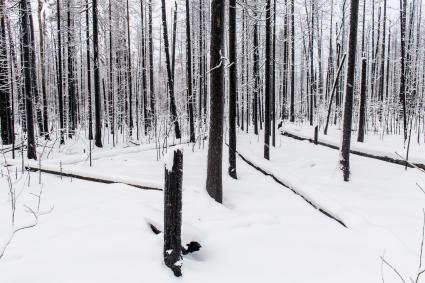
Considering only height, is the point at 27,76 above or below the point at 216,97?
above

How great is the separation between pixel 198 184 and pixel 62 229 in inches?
146

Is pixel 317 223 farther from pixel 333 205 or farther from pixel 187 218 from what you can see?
pixel 187 218

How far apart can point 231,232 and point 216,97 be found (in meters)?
2.51

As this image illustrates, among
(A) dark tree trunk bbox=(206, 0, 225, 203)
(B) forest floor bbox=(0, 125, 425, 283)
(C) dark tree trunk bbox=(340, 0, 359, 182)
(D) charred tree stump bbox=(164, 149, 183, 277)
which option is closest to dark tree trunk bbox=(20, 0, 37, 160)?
(B) forest floor bbox=(0, 125, 425, 283)

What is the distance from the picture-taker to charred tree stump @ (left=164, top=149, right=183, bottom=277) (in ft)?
11.0

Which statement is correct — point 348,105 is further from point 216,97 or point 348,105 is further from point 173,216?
point 173,216

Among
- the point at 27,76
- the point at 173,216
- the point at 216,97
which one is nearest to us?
the point at 173,216

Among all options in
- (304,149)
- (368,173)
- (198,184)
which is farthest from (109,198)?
(304,149)

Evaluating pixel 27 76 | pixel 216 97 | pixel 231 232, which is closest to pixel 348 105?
pixel 216 97

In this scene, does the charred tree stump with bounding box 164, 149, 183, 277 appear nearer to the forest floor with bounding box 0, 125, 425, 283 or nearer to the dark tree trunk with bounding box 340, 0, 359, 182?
the forest floor with bounding box 0, 125, 425, 283

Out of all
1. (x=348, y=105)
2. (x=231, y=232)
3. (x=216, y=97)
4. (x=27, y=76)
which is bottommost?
(x=231, y=232)

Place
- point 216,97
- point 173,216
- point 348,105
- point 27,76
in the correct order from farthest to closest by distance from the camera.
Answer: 1. point 27,76
2. point 348,105
3. point 216,97
4. point 173,216

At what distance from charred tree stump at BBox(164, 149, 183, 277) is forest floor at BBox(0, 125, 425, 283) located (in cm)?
13

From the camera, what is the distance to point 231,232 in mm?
4547
